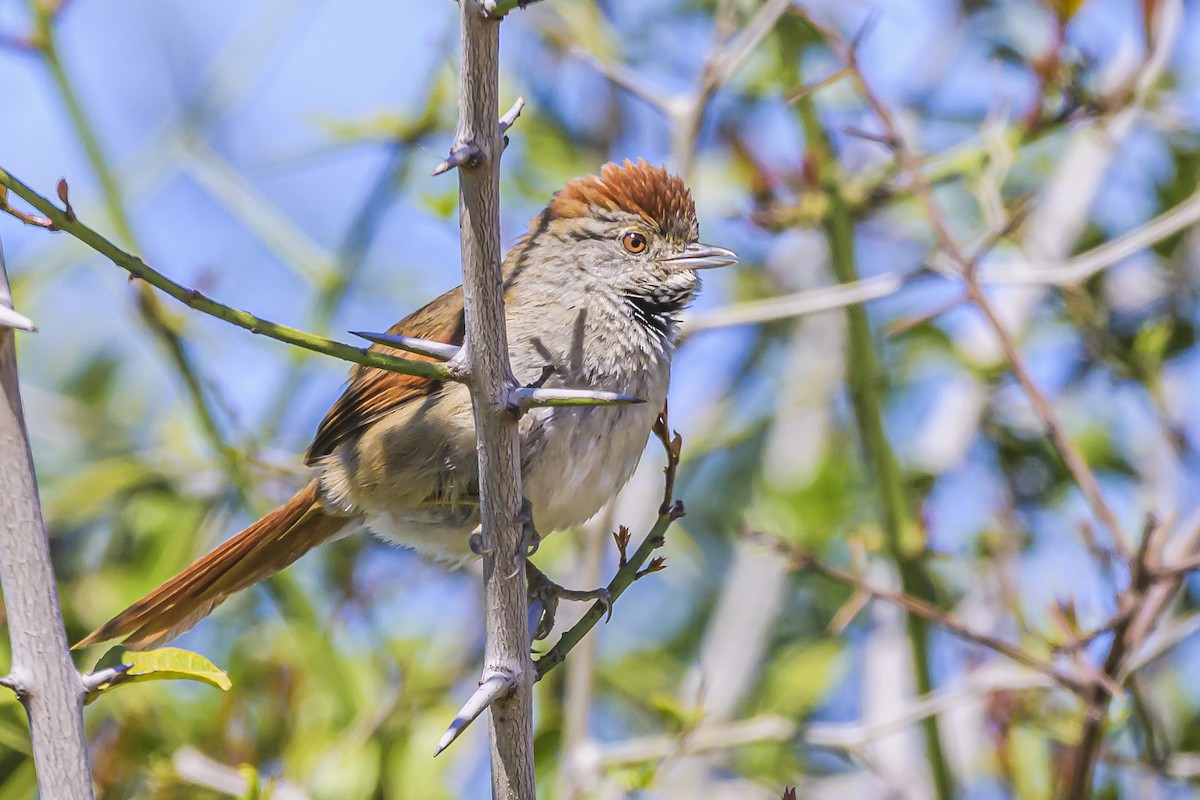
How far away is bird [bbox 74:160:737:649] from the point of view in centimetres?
329

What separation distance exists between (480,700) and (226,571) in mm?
1657

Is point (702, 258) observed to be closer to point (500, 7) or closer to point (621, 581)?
point (621, 581)

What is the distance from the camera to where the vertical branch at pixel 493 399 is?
1868 millimetres

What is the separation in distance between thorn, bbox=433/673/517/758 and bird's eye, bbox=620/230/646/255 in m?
1.76

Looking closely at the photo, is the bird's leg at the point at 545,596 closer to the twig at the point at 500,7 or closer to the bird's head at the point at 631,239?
the bird's head at the point at 631,239

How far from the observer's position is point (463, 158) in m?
1.87

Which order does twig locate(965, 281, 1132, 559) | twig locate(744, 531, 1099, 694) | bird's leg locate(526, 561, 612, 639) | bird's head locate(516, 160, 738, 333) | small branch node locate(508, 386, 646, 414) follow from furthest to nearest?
bird's head locate(516, 160, 738, 333), twig locate(965, 281, 1132, 559), twig locate(744, 531, 1099, 694), bird's leg locate(526, 561, 612, 639), small branch node locate(508, 386, 646, 414)

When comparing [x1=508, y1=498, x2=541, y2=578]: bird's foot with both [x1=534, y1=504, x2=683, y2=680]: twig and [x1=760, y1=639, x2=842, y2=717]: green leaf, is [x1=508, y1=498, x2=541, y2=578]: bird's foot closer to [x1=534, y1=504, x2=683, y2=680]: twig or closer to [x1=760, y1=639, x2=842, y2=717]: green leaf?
[x1=534, y1=504, x2=683, y2=680]: twig

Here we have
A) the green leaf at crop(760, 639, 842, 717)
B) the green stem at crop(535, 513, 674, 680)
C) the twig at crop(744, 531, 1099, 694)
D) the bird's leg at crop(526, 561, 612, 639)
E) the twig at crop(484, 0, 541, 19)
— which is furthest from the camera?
the green leaf at crop(760, 639, 842, 717)

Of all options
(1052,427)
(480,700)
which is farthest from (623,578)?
(1052,427)

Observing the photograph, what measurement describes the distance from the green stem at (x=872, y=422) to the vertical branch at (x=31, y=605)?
2586mm

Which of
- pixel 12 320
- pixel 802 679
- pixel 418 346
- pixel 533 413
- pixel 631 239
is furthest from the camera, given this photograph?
pixel 802 679

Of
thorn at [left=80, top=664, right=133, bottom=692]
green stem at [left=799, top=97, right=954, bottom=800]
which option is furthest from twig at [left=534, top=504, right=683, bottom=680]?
green stem at [left=799, top=97, right=954, bottom=800]

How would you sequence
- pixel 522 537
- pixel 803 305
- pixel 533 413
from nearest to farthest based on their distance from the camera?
pixel 522 537 → pixel 533 413 → pixel 803 305
